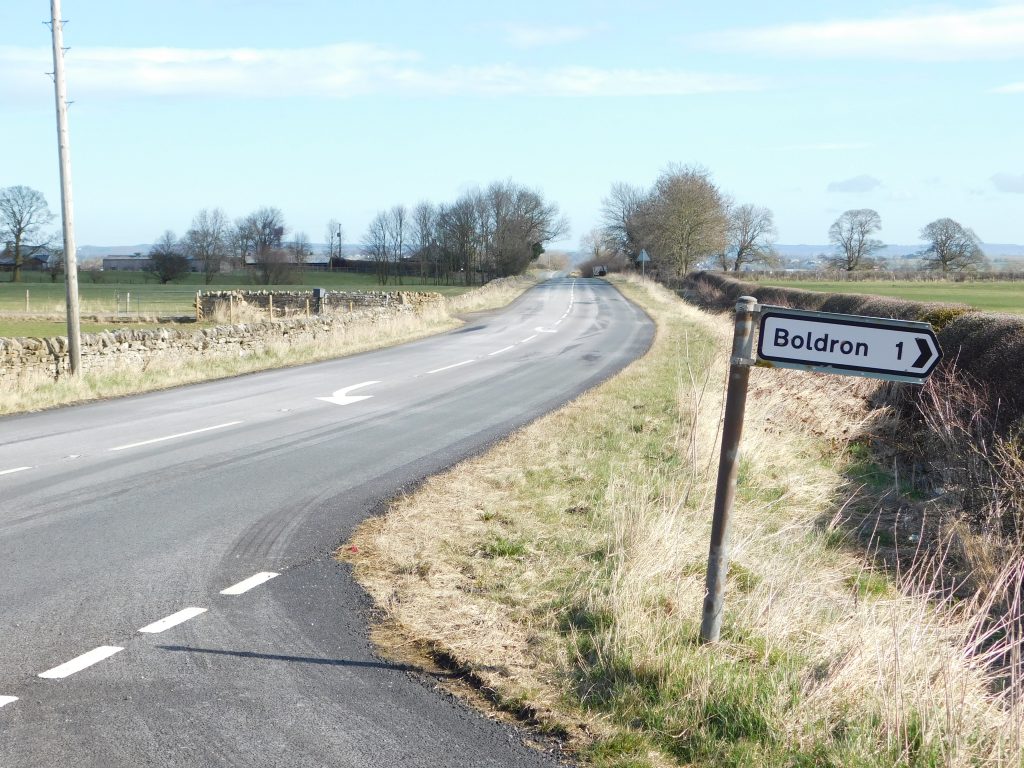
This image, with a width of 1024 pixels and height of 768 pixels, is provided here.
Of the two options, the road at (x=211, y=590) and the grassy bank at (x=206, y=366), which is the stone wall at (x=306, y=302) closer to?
the grassy bank at (x=206, y=366)

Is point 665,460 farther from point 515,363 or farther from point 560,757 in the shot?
point 515,363

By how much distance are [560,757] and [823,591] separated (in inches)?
107

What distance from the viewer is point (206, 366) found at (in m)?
20.0

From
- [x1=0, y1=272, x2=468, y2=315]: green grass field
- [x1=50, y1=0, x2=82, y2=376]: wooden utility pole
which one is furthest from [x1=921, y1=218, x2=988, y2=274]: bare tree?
[x1=50, y1=0, x2=82, y2=376]: wooden utility pole

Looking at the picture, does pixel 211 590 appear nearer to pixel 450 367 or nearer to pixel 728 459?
pixel 728 459

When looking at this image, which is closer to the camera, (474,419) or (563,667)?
(563,667)

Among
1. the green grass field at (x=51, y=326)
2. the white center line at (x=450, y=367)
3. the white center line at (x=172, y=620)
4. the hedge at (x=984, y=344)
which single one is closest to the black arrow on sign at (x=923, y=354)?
the white center line at (x=172, y=620)

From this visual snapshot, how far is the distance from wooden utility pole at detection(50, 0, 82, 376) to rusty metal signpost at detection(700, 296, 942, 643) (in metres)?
14.9

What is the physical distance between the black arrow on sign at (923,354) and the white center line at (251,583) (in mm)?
4362

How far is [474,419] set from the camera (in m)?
13.5

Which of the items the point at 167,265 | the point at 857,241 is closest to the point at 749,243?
the point at 857,241

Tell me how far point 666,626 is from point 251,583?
2921 millimetres

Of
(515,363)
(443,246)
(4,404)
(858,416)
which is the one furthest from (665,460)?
(443,246)

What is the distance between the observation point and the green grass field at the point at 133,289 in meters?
50.9
